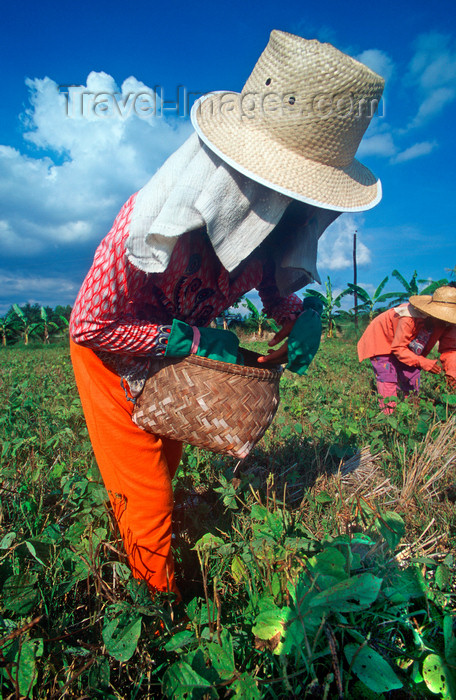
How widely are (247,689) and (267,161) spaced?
1.34 meters

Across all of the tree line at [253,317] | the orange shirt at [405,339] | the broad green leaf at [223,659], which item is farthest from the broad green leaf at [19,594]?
the tree line at [253,317]

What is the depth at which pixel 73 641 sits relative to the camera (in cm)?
128

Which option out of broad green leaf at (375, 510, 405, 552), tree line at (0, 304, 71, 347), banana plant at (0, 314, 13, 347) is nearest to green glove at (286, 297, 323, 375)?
broad green leaf at (375, 510, 405, 552)

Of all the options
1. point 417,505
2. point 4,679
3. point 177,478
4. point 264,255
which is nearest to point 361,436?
point 417,505

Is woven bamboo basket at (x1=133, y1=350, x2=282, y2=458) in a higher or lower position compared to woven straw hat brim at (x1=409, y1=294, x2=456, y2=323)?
lower

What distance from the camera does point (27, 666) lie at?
0.98m

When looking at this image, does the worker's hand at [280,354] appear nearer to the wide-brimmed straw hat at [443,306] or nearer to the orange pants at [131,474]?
the orange pants at [131,474]

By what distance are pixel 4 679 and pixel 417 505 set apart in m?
1.93

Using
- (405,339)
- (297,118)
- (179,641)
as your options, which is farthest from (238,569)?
(405,339)

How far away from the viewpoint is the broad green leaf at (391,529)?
1.09 m

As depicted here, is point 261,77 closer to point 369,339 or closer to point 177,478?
point 177,478

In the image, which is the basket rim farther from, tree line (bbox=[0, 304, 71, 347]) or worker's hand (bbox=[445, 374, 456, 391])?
tree line (bbox=[0, 304, 71, 347])

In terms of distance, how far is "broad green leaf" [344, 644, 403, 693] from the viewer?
828 mm

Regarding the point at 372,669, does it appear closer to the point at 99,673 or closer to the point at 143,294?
the point at 99,673
